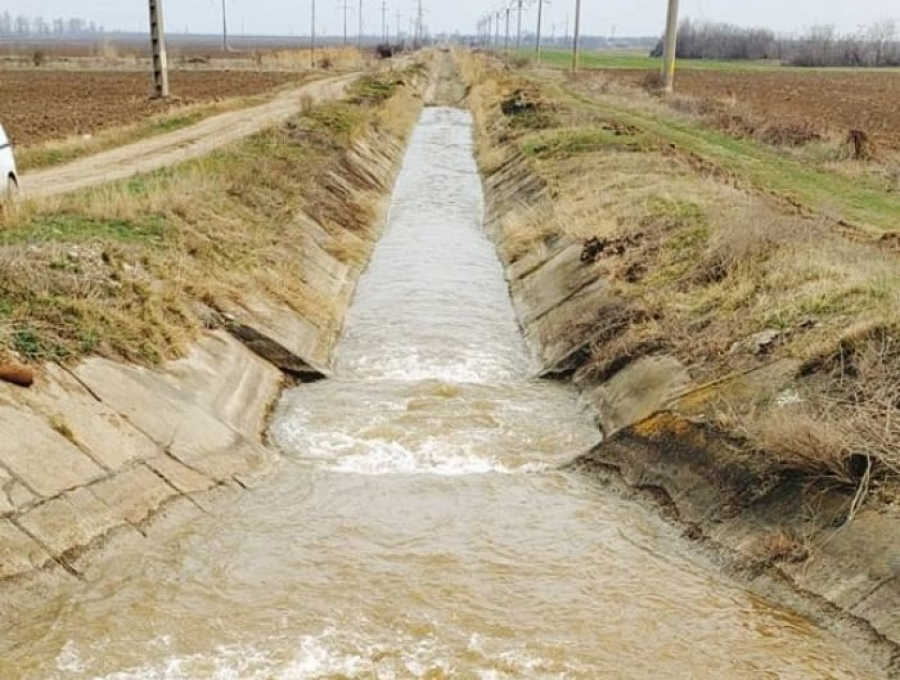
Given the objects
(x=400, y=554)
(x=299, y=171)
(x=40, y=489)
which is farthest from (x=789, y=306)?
(x=299, y=171)

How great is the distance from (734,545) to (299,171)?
2008 cm

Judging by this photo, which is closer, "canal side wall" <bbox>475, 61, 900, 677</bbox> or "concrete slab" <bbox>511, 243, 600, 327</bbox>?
"canal side wall" <bbox>475, 61, 900, 677</bbox>

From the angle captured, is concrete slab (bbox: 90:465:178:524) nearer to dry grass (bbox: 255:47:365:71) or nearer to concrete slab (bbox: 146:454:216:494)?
concrete slab (bbox: 146:454:216:494)

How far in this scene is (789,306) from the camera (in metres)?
13.0

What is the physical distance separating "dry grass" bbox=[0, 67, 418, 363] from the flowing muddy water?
101 inches

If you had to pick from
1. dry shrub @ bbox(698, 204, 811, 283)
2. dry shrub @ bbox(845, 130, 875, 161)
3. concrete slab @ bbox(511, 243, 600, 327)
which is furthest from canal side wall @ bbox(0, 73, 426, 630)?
dry shrub @ bbox(845, 130, 875, 161)

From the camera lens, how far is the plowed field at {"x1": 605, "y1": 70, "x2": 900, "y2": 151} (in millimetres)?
43506

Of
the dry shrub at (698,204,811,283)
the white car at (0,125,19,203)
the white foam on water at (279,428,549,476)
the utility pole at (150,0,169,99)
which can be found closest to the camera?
the white foam on water at (279,428,549,476)

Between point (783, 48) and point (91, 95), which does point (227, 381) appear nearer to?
point (91, 95)

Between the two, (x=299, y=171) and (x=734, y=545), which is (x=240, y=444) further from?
(x=299, y=171)

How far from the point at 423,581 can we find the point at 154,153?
23.1 m

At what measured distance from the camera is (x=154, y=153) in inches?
1131

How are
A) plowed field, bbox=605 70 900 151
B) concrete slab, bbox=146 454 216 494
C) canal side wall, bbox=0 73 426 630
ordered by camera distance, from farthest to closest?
1. plowed field, bbox=605 70 900 151
2. concrete slab, bbox=146 454 216 494
3. canal side wall, bbox=0 73 426 630

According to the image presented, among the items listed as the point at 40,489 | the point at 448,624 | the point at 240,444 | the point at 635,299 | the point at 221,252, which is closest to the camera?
the point at 448,624
